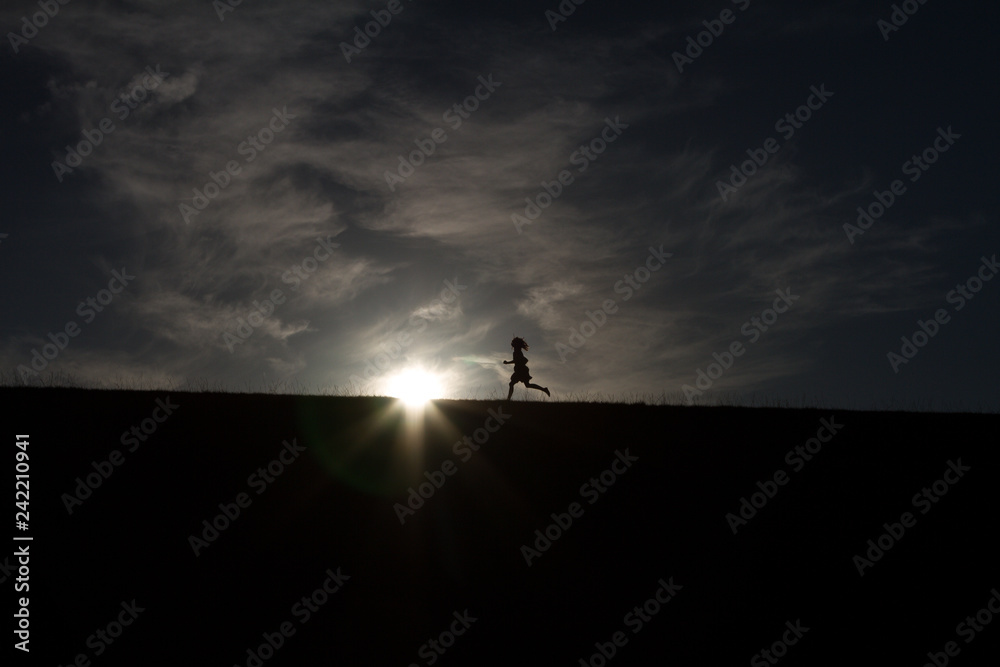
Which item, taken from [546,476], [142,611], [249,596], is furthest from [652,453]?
[142,611]

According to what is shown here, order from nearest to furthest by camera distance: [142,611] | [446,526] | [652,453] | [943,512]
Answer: [142,611] < [446,526] < [943,512] < [652,453]

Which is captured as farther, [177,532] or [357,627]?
[177,532]

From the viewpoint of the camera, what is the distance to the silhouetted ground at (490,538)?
11.6 m

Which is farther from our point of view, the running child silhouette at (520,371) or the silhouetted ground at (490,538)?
the running child silhouette at (520,371)

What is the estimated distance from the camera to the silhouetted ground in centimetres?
1157

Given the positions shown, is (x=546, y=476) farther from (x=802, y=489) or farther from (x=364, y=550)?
(x=802, y=489)

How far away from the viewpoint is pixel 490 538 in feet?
44.0

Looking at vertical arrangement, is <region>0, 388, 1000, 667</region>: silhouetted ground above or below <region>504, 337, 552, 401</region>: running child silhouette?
below

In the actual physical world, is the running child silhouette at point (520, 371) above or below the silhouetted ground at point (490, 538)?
above

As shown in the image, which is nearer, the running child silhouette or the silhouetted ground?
the silhouetted ground

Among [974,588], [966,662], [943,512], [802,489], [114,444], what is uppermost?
[114,444]

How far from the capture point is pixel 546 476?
15102 millimetres

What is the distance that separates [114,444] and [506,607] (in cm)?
834

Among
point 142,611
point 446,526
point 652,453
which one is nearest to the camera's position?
point 142,611
